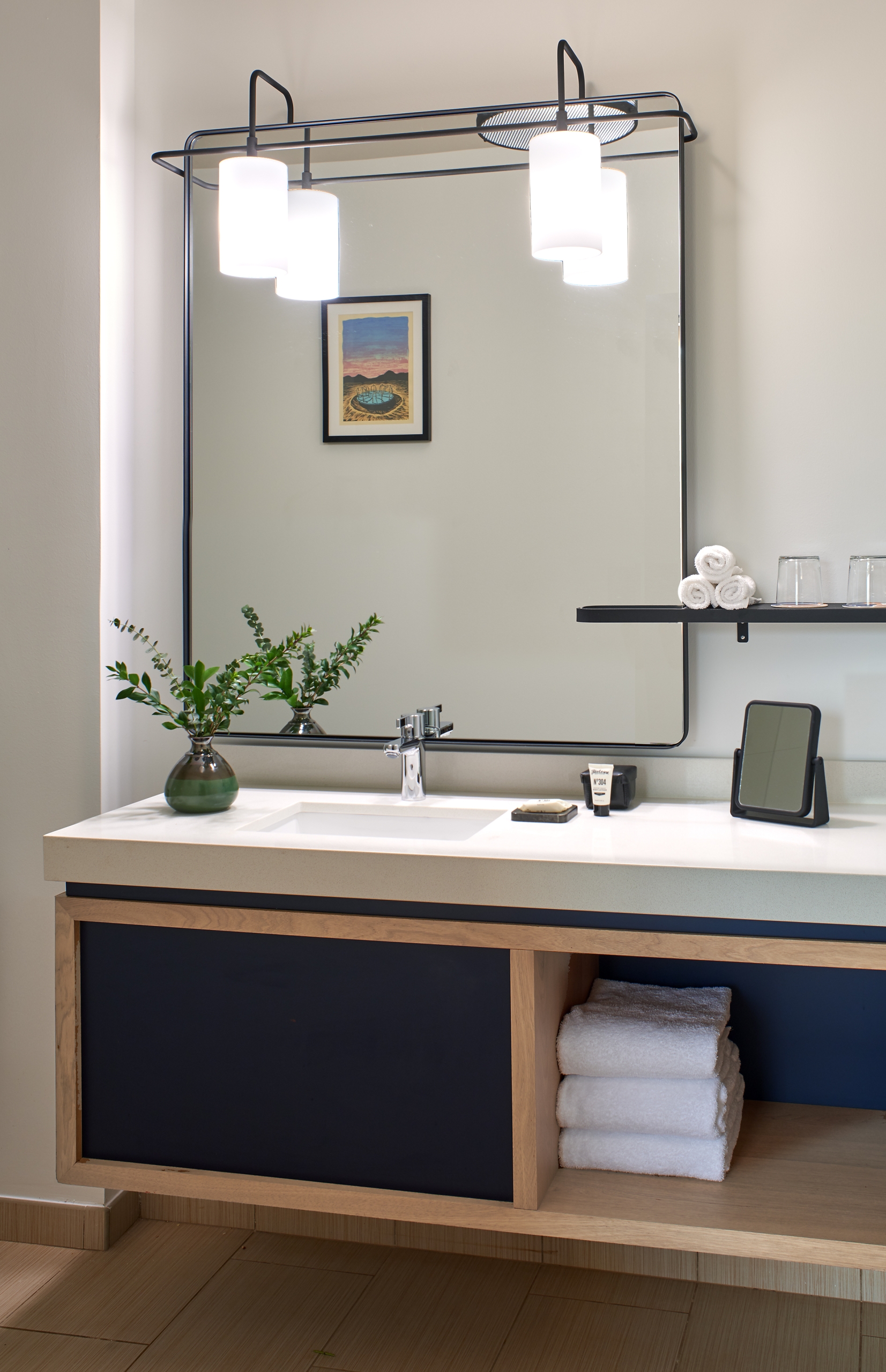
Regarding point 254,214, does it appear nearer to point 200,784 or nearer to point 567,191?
point 567,191

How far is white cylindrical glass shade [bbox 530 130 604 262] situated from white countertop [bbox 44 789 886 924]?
1044 millimetres

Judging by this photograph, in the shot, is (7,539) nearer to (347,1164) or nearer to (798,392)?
(347,1164)

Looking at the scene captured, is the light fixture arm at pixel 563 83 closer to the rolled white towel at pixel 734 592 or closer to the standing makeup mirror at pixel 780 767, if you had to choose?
the rolled white towel at pixel 734 592

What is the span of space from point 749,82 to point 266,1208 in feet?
7.98

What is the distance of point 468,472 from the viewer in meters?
2.23

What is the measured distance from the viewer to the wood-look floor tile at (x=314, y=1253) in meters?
2.27

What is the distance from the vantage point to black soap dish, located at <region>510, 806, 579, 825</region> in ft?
6.50

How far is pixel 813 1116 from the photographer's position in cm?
207

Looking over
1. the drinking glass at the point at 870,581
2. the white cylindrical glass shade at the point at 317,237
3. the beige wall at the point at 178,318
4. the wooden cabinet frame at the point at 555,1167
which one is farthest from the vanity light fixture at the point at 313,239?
the wooden cabinet frame at the point at 555,1167

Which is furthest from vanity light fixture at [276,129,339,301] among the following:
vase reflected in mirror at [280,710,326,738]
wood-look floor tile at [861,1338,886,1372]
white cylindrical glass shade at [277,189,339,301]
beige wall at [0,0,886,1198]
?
wood-look floor tile at [861,1338,886,1372]

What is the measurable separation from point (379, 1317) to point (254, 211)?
211 centimetres

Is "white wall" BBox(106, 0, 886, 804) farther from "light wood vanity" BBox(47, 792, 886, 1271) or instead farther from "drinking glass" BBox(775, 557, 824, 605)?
"light wood vanity" BBox(47, 792, 886, 1271)

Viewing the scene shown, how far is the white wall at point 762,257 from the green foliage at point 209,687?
0.42 metres

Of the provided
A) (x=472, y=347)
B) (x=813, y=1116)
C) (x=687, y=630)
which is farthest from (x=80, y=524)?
(x=813, y=1116)
